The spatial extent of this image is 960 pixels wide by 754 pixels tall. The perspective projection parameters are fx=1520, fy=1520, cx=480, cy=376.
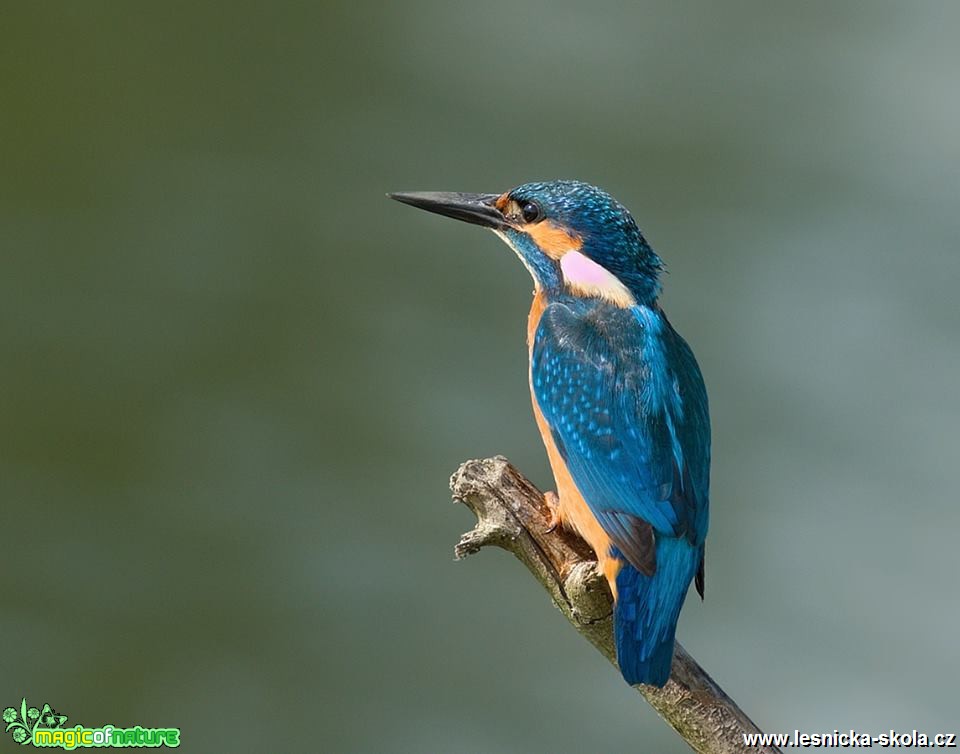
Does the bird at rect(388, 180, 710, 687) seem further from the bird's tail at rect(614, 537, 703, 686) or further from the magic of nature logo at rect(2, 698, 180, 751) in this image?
the magic of nature logo at rect(2, 698, 180, 751)

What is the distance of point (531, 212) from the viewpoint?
3279 mm

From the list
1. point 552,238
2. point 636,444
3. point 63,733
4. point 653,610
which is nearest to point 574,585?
point 653,610

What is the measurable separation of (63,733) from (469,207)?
6.93 feet

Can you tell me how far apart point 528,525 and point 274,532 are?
2.73 m

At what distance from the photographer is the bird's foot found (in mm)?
2975

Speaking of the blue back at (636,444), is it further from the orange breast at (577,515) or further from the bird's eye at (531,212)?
the bird's eye at (531,212)

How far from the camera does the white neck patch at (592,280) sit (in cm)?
313

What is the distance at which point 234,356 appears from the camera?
18.8 ft

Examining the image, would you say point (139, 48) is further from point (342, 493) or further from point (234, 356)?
point (342, 493)

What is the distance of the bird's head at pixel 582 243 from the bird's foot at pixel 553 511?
0.44 m

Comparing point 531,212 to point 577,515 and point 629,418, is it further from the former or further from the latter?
point 577,515

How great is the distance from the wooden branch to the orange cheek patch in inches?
21.3

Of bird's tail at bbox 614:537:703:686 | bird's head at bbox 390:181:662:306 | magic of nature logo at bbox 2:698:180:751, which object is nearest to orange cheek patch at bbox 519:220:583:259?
bird's head at bbox 390:181:662:306

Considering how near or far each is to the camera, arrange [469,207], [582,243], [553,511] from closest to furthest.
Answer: [553,511]
[582,243]
[469,207]
